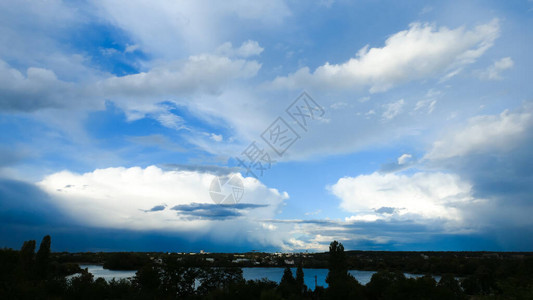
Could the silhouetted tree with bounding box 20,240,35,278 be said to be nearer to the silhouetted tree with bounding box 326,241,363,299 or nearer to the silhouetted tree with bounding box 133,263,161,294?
the silhouetted tree with bounding box 133,263,161,294

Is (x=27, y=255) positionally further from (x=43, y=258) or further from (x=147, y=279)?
(x=147, y=279)

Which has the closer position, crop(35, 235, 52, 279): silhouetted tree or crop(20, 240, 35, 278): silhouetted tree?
crop(20, 240, 35, 278): silhouetted tree

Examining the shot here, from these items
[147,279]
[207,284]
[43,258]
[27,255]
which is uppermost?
[27,255]

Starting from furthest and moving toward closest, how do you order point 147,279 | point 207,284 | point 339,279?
point 207,284, point 339,279, point 147,279

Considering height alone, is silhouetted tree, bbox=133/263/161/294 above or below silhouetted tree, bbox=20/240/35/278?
below

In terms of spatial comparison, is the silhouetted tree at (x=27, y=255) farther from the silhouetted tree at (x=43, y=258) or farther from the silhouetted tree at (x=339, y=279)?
the silhouetted tree at (x=339, y=279)

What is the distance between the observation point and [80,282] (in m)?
56.6

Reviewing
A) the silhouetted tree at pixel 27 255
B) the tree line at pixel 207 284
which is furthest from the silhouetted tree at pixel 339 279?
the silhouetted tree at pixel 27 255

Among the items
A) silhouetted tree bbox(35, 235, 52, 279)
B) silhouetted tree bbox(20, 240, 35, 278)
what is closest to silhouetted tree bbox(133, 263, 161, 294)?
silhouetted tree bbox(20, 240, 35, 278)

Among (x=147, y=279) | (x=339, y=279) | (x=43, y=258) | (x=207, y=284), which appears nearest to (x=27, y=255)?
(x=43, y=258)

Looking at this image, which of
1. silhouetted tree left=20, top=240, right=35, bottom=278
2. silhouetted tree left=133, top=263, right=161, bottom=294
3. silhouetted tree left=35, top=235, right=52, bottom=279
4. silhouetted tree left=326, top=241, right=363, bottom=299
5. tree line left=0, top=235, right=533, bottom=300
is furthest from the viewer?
silhouetted tree left=35, top=235, right=52, bottom=279

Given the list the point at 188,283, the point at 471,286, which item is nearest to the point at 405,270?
the point at 471,286

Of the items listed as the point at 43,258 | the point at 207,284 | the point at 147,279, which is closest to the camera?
the point at 147,279

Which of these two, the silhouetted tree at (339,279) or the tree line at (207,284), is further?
the silhouetted tree at (339,279)
